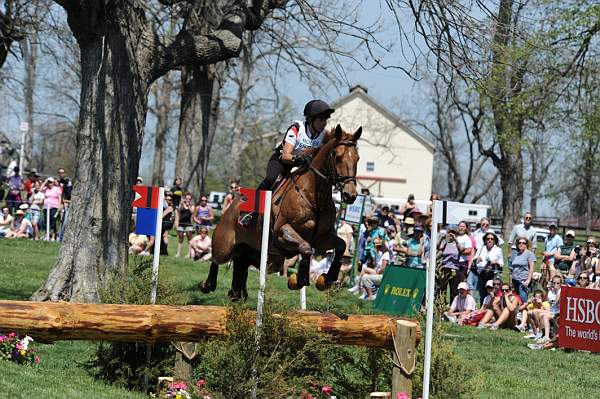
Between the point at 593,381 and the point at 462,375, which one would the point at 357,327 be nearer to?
the point at 462,375

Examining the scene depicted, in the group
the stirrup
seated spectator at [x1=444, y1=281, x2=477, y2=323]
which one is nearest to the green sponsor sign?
seated spectator at [x1=444, y1=281, x2=477, y2=323]

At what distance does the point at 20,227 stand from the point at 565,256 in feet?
51.6

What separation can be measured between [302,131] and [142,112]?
458 cm

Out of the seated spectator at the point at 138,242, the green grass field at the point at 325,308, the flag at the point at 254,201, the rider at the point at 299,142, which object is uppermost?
the rider at the point at 299,142

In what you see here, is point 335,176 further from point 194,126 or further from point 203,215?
point 194,126

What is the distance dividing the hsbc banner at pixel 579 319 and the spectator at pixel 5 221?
17.4m

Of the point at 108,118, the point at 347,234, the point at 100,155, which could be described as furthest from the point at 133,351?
the point at 347,234

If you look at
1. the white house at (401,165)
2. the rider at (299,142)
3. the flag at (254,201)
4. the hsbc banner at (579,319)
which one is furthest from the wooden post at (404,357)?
the white house at (401,165)

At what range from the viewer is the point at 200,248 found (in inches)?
942

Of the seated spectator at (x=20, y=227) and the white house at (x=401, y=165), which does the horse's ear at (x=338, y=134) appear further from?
the white house at (x=401, y=165)

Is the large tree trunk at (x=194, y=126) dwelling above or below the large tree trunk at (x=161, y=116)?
below

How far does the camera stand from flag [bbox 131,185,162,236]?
30.6 ft

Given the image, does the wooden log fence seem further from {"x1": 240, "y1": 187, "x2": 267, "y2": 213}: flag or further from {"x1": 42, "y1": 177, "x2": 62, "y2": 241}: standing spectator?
{"x1": 42, "y1": 177, "x2": 62, "y2": 241}: standing spectator

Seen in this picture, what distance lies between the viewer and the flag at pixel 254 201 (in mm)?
8242
